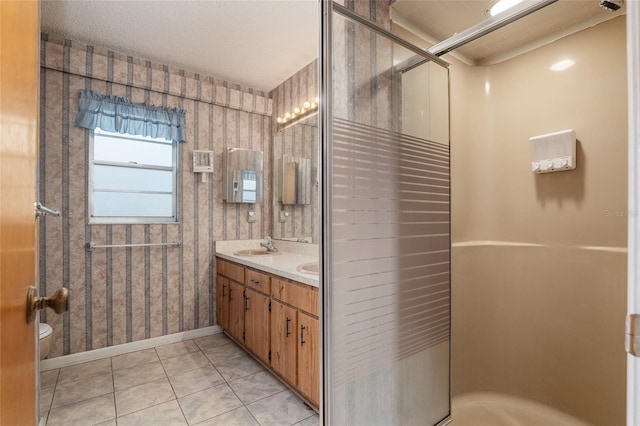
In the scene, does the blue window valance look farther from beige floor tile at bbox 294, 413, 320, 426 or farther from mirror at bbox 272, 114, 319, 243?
beige floor tile at bbox 294, 413, 320, 426

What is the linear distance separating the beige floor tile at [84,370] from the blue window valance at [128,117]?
6.57ft

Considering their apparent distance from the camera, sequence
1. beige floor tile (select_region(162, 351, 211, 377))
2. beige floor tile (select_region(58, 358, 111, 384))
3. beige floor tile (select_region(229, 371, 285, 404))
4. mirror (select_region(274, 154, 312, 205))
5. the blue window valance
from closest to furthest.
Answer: beige floor tile (select_region(229, 371, 285, 404)) → beige floor tile (select_region(58, 358, 111, 384)) → beige floor tile (select_region(162, 351, 211, 377)) → the blue window valance → mirror (select_region(274, 154, 312, 205))

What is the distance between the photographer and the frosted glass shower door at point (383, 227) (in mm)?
1219

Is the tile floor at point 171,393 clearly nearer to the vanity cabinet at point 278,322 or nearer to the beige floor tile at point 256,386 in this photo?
the beige floor tile at point 256,386

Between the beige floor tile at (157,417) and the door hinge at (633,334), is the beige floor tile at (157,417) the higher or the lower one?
the lower one

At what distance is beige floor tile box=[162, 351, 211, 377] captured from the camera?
251cm

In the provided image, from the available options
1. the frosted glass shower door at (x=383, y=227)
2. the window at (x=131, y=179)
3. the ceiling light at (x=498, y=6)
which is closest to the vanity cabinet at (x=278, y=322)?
the frosted glass shower door at (x=383, y=227)

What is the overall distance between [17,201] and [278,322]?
1742 mm

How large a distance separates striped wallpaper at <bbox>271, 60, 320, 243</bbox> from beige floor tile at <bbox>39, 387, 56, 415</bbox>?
2124mm

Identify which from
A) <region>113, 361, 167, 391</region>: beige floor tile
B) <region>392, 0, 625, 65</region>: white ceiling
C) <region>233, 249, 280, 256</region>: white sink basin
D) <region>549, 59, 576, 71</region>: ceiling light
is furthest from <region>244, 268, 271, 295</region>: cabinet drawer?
<region>549, 59, 576, 71</region>: ceiling light

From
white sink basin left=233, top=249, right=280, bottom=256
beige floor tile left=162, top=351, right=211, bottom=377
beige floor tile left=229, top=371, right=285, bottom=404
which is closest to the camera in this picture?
beige floor tile left=229, top=371, right=285, bottom=404

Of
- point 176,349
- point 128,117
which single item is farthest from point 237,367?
point 128,117

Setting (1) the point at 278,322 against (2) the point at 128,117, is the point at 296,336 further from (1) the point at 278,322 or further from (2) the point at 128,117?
(2) the point at 128,117

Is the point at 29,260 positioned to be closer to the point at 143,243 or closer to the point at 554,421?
the point at 143,243
